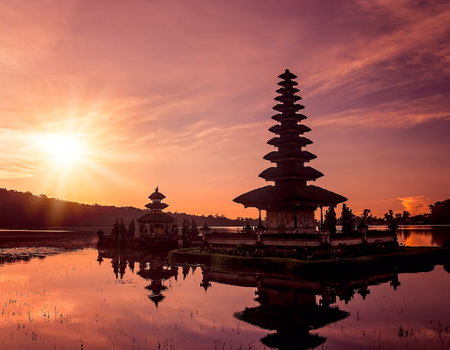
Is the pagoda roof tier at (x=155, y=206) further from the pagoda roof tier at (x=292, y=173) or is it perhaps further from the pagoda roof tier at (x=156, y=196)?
the pagoda roof tier at (x=292, y=173)

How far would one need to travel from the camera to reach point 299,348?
13.1 meters

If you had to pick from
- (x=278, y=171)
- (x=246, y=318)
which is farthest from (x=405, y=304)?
(x=278, y=171)

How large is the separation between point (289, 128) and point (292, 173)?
18.2ft

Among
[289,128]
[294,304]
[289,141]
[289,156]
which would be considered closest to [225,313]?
[294,304]

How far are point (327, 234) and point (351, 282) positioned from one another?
5.49m

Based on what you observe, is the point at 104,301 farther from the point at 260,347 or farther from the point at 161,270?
the point at 161,270

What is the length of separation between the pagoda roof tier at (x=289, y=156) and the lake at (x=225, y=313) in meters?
17.5

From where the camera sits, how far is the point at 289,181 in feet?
141

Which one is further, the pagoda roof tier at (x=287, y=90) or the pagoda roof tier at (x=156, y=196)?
the pagoda roof tier at (x=156, y=196)

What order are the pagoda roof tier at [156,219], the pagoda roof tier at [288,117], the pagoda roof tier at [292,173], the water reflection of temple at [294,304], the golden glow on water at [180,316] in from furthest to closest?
the pagoda roof tier at [156,219] < the pagoda roof tier at [288,117] < the pagoda roof tier at [292,173] < the water reflection of temple at [294,304] < the golden glow on water at [180,316]

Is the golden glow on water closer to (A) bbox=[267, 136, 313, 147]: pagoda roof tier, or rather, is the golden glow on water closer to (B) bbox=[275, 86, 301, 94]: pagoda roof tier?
(A) bbox=[267, 136, 313, 147]: pagoda roof tier

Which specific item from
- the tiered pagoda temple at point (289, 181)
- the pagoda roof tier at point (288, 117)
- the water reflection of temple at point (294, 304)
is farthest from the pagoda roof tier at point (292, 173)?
the water reflection of temple at point (294, 304)

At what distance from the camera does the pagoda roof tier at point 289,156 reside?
4341cm

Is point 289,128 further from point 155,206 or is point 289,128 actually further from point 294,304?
point 155,206
